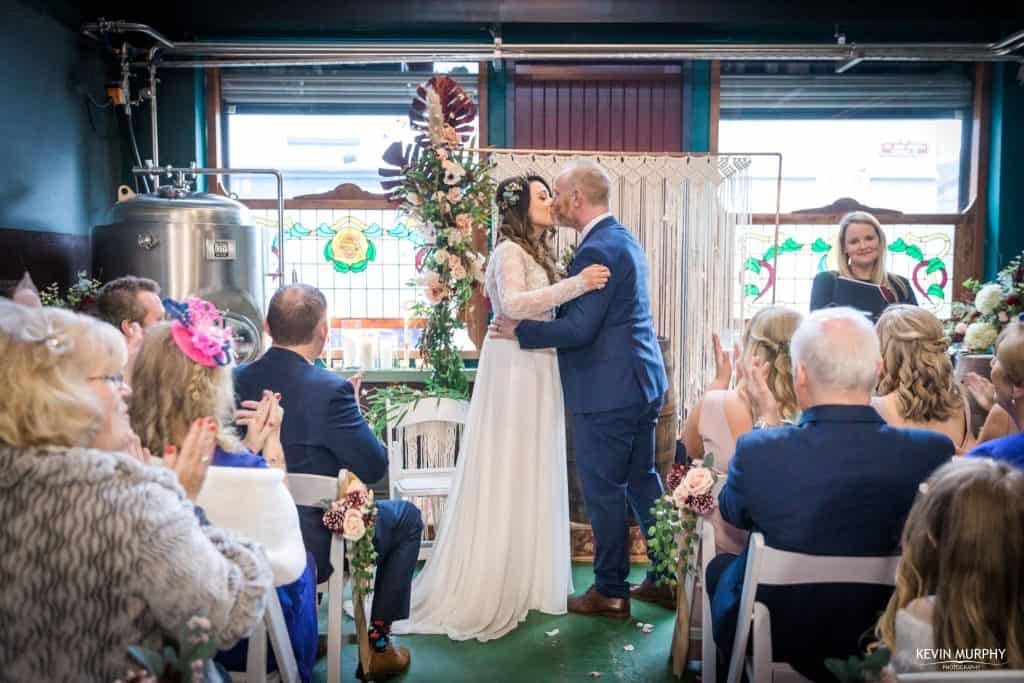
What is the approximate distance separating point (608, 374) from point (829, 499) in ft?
4.64

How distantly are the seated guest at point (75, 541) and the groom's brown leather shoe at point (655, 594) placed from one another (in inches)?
93.1

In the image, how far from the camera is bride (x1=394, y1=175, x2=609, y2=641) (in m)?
3.28

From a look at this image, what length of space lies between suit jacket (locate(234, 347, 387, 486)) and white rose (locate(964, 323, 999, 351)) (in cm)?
335

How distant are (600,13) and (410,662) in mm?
3606

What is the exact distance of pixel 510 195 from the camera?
3.38m

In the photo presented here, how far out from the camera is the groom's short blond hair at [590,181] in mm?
3303

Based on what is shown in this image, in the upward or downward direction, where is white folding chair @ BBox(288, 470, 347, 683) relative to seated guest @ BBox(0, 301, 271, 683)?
downward

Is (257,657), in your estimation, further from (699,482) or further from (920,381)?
(920,381)

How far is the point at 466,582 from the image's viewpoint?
326 centimetres

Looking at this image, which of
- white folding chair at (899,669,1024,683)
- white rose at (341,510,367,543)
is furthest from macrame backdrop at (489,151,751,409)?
white folding chair at (899,669,1024,683)

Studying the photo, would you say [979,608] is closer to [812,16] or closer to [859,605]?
[859,605]

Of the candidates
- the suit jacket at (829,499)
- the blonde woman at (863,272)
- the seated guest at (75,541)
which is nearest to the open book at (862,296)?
the blonde woman at (863,272)

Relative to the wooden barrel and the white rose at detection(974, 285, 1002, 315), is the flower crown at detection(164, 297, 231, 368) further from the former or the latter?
the white rose at detection(974, 285, 1002, 315)

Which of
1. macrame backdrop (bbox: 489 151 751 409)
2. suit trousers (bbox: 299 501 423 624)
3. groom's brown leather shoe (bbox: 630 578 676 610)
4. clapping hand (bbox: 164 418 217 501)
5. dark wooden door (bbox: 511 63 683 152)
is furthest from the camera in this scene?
dark wooden door (bbox: 511 63 683 152)
